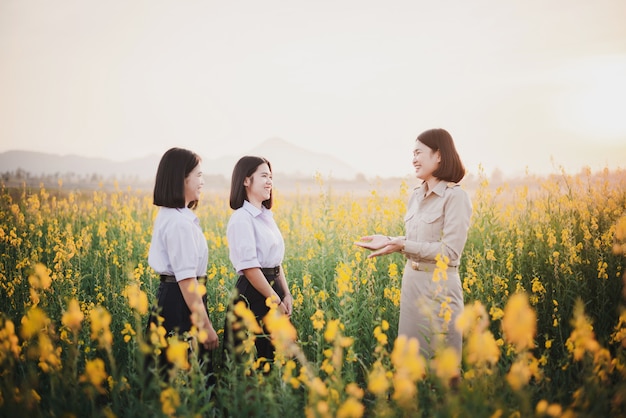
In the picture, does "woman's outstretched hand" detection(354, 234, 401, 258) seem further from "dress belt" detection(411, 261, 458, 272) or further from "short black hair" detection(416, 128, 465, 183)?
"short black hair" detection(416, 128, 465, 183)

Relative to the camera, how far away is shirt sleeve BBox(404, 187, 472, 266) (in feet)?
8.11

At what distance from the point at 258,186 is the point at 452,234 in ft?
4.58

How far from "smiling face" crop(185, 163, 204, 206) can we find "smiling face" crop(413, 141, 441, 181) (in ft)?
5.00

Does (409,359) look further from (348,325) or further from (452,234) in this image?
(348,325)

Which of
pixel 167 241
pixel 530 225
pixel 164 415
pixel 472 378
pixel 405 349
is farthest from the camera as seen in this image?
pixel 530 225

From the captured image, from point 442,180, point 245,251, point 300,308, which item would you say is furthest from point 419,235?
point 300,308

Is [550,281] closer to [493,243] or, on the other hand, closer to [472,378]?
[493,243]

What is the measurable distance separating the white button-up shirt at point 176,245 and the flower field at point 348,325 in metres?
0.22

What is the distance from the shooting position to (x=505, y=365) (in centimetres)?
296

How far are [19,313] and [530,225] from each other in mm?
6142

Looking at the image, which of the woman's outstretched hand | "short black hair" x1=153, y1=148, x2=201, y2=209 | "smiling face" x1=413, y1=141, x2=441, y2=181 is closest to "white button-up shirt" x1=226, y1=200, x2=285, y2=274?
"short black hair" x1=153, y1=148, x2=201, y2=209

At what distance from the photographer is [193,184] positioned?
262 cm

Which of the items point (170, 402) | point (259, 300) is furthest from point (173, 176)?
point (170, 402)

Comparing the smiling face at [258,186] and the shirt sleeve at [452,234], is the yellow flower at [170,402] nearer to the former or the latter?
the smiling face at [258,186]
